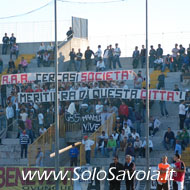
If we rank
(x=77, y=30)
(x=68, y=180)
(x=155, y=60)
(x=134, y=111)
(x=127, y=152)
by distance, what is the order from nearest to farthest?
(x=68, y=180) < (x=127, y=152) < (x=134, y=111) < (x=155, y=60) < (x=77, y=30)

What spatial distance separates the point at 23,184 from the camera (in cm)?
2277

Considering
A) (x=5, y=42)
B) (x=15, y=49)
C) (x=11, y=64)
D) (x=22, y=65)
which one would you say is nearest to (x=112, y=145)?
(x=22, y=65)

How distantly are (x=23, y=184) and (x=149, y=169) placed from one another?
15.0ft

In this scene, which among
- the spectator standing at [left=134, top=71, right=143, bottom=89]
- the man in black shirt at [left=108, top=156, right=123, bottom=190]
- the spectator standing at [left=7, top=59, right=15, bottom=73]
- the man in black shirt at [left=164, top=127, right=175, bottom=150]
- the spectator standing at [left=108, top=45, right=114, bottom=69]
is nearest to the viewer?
the man in black shirt at [left=108, top=156, right=123, bottom=190]

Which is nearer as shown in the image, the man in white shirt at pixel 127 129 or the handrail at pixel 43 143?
the man in white shirt at pixel 127 129

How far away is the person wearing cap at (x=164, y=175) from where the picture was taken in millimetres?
18641

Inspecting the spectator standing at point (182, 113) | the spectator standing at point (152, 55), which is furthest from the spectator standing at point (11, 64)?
the spectator standing at point (182, 113)

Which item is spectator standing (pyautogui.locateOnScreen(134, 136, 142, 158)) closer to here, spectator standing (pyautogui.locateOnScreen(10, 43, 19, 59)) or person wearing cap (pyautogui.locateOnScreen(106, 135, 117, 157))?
person wearing cap (pyautogui.locateOnScreen(106, 135, 117, 157))

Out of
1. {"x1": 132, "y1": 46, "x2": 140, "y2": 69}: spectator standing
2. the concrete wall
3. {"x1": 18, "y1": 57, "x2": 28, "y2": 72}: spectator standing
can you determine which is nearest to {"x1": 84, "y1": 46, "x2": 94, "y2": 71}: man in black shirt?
the concrete wall

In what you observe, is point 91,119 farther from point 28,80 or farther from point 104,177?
point 104,177

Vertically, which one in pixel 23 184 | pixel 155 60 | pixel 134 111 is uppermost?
pixel 155 60

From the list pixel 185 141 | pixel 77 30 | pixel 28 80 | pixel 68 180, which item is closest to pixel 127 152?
pixel 185 141

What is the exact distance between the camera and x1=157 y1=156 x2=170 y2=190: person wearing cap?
18.6m

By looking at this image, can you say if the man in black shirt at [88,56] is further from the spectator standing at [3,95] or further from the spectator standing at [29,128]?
the spectator standing at [29,128]
